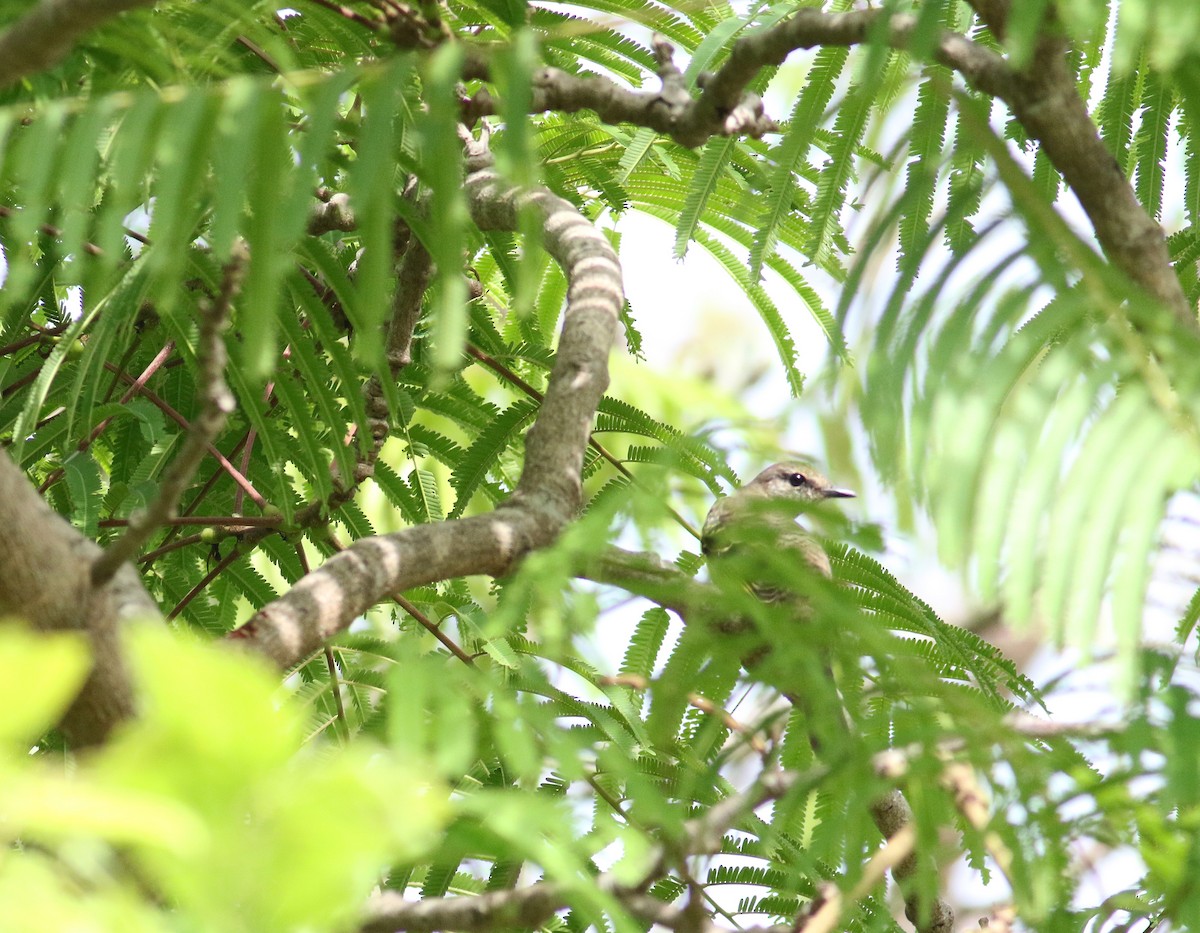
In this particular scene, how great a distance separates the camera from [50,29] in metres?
1.54

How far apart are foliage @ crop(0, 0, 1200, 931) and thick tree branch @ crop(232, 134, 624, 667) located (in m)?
0.18

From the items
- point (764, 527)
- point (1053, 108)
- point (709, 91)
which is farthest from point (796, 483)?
point (764, 527)

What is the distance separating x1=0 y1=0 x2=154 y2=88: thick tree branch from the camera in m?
1.52

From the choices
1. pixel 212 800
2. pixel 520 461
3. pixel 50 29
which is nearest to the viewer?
pixel 212 800

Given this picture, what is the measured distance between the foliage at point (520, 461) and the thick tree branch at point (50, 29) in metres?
0.14

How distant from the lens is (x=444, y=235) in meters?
1.61

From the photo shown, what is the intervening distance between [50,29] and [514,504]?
115 cm

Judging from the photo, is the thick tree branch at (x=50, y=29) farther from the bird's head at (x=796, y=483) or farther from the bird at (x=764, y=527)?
the bird's head at (x=796, y=483)

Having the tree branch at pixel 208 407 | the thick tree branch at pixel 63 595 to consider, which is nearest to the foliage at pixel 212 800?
the tree branch at pixel 208 407

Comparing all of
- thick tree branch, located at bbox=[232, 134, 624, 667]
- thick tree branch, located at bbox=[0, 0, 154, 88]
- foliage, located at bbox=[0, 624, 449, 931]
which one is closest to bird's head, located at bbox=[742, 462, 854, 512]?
thick tree branch, located at bbox=[232, 134, 624, 667]

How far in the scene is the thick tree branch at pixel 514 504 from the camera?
1.97 meters

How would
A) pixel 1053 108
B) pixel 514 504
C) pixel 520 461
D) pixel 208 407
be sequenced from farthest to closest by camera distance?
pixel 520 461
pixel 514 504
pixel 1053 108
pixel 208 407

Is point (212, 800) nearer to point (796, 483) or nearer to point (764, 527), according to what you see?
point (764, 527)

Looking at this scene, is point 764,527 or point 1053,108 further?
point 1053,108
